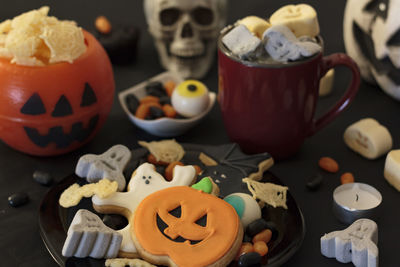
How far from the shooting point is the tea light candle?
35.5 inches

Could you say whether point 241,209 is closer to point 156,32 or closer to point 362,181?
point 362,181

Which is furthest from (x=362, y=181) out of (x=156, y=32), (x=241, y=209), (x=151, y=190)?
(x=156, y=32)

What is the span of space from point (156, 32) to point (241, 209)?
71 cm

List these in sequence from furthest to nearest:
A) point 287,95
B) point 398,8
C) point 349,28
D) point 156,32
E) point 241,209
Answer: point 156,32
point 349,28
point 398,8
point 287,95
point 241,209

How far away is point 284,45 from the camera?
3.02 feet

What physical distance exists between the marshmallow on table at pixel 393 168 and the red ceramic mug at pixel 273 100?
15 centimetres

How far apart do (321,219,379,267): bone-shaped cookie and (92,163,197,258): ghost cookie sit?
0.85 feet

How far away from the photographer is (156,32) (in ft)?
4.58

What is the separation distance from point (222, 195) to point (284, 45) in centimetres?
29

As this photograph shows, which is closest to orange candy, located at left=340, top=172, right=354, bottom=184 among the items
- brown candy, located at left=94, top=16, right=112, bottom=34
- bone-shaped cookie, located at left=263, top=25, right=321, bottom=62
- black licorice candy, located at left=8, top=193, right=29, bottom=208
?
bone-shaped cookie, located at left=263, top=25, right=321, bottom=62

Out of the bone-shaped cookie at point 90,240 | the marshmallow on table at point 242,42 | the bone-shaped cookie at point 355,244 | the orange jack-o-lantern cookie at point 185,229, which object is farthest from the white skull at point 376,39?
the bone-shaped cookie at point 90,240

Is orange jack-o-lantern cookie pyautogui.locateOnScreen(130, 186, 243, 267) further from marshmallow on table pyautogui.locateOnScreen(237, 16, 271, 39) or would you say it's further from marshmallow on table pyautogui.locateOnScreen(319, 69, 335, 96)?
marshmallow on table pyautogui.locateOnScreen(319, 69, 335, 96)

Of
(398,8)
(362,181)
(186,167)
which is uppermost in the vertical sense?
(398,8)

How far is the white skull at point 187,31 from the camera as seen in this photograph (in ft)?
4.42
